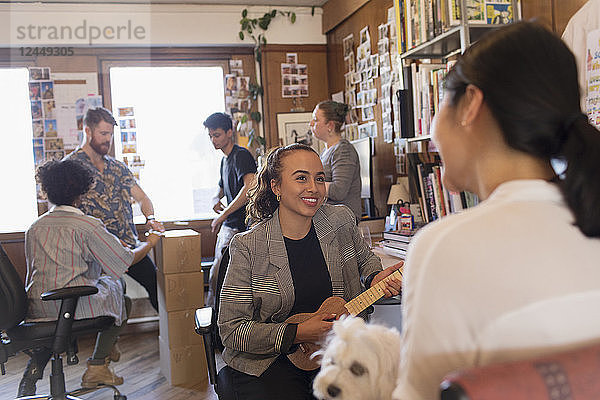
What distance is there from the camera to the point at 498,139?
87 centimetres

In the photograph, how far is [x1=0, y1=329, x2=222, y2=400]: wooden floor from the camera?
3326 millimetres

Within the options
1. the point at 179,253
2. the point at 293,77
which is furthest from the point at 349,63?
the point at 179,253

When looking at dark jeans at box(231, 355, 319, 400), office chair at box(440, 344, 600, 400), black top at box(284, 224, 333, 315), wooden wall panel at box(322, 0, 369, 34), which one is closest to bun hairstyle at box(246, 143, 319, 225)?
black top at box(284, 224, 333, 315)

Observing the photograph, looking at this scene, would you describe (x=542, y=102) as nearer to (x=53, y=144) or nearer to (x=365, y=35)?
(x=365, y=35)

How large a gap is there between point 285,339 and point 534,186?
41.6 inches

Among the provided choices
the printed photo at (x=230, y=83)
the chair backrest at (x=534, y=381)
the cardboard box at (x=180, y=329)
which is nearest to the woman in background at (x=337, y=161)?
the cardboard box at (x=180, y=329)

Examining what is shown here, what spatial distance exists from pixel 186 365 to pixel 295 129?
2.55 meters

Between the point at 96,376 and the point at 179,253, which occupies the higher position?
the point at 179,253

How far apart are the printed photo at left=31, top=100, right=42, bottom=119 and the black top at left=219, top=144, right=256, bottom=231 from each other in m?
1.82

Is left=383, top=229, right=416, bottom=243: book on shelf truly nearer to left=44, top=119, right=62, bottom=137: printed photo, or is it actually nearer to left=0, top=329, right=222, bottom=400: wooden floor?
left=0, top=329, right=222, bottom=400: wooden floor

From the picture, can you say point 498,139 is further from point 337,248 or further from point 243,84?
point 243,84

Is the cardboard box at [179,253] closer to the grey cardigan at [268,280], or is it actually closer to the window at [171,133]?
the grey cardigan at [268,280]

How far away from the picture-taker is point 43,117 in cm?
486

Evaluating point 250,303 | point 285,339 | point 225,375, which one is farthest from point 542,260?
point 225,375
